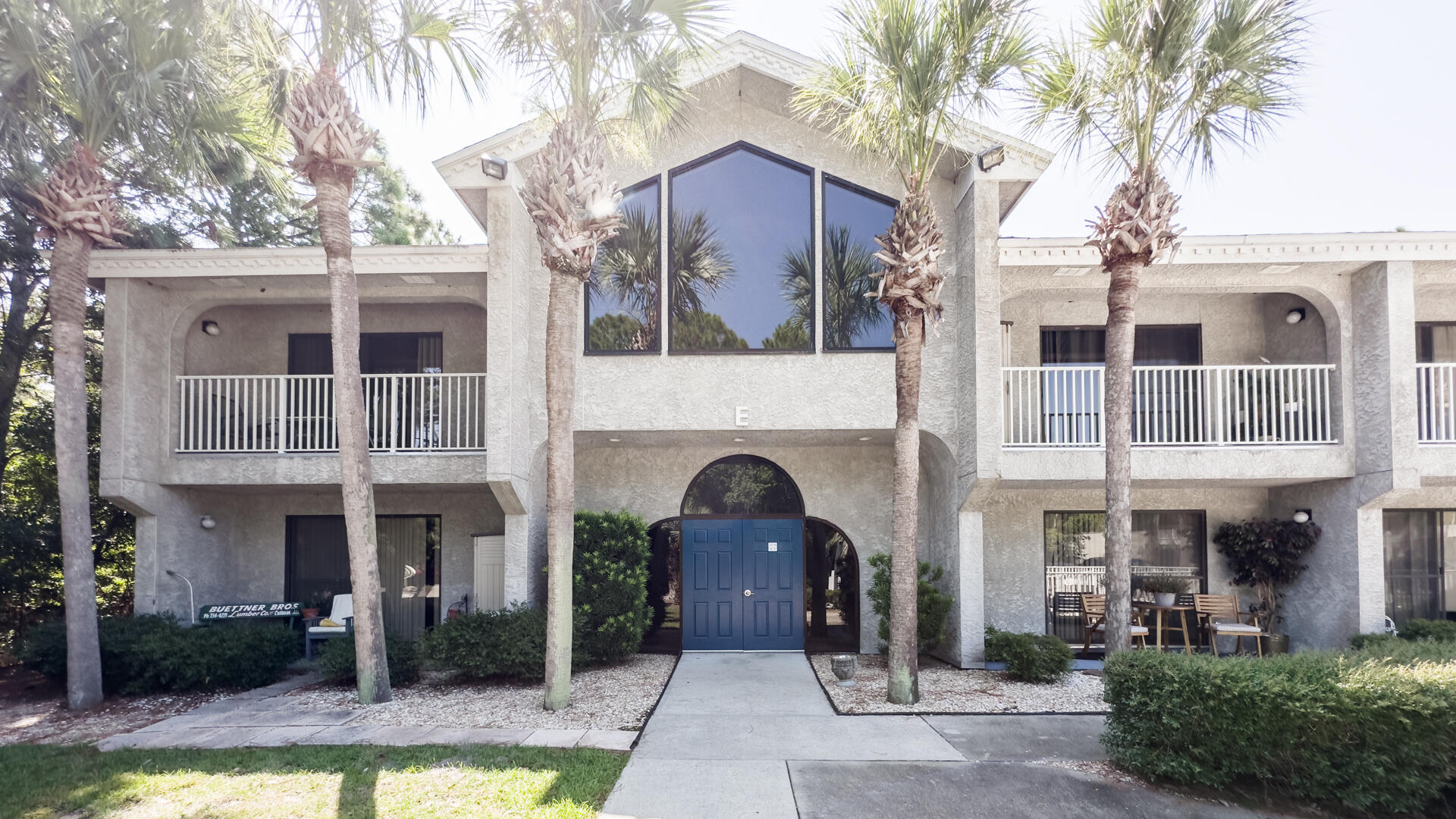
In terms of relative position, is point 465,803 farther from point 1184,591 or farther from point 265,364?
point 1184,591

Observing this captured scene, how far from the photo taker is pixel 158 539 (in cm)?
1064

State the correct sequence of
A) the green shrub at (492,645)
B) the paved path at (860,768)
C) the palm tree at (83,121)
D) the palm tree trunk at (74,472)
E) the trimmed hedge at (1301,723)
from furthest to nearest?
the green shrub at (492,645) < the palm tree trunk at (74,472) < the palm tree at (83,121) < the paved path at (860,768) < the trimmed hedge at (1301,723)

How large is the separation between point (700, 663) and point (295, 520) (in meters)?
7.02

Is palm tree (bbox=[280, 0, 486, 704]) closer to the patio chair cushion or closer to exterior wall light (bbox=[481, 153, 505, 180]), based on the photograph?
exterior wall light (bbox=[481, 153, 505, 180])

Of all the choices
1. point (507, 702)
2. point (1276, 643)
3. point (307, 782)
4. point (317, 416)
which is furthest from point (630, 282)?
point (1276, 643)

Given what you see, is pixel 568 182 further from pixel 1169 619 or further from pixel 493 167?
pixel 1169 619

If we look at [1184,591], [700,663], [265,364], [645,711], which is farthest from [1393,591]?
[265,364]

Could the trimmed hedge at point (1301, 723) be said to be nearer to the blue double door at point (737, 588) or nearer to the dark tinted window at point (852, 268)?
the dark tinted window at point (852, 268)

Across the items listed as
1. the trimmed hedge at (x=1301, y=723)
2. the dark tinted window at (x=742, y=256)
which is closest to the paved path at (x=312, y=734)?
the trimmed hedge at (x=1301, y=723)

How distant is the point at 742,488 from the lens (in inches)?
474

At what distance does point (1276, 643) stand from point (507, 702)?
10321 millimetres

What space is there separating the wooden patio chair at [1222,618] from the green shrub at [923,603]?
3708 millimetres

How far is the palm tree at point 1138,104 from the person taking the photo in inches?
301

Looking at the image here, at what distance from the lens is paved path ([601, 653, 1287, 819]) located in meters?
5.54
